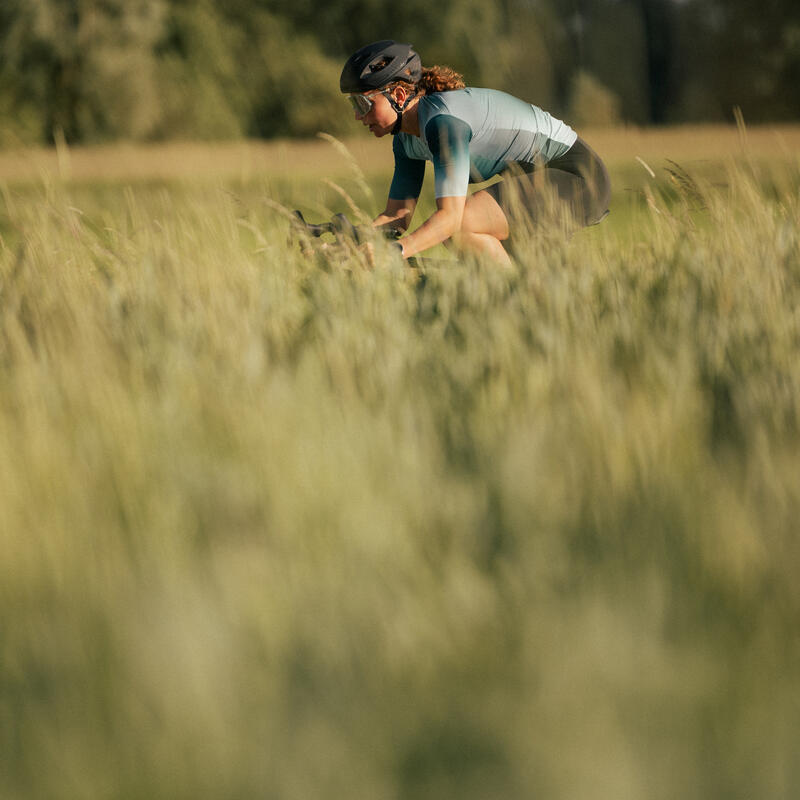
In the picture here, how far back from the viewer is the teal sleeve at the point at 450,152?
3.99m

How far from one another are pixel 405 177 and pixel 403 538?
129 inches

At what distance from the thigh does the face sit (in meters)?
0.50

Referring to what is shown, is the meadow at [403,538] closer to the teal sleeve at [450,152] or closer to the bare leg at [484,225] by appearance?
the teal sleeve at [450,152]

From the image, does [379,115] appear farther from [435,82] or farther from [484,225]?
[484,225]

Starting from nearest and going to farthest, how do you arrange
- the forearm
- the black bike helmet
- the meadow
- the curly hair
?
the meadow, the forearm, the black bike helmet, the curly hair

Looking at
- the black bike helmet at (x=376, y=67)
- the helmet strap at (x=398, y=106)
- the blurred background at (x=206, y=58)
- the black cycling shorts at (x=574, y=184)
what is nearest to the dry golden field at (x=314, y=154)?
the blurred background at (x=206, y=58)

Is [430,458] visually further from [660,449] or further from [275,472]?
[660,449]

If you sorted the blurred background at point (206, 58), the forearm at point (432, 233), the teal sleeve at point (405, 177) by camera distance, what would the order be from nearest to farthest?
the forearm at point (432, 233) → the teal sleeve at point (405, 177) → the blurred background at point (206, 58)

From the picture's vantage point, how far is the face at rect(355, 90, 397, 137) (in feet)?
14.0

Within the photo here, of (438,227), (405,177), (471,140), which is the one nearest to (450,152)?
(438,227)

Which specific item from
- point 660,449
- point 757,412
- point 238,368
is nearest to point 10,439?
point 238,368

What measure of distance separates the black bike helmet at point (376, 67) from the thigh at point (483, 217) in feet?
2.07

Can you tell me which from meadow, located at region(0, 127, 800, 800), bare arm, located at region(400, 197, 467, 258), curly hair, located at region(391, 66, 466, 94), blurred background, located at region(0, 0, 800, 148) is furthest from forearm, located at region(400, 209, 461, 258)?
blurred background, located at region(0, 0, 800, 148)

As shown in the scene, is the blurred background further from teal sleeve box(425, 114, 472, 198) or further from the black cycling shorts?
teal sleeve box(425, 114, 472, 198)
